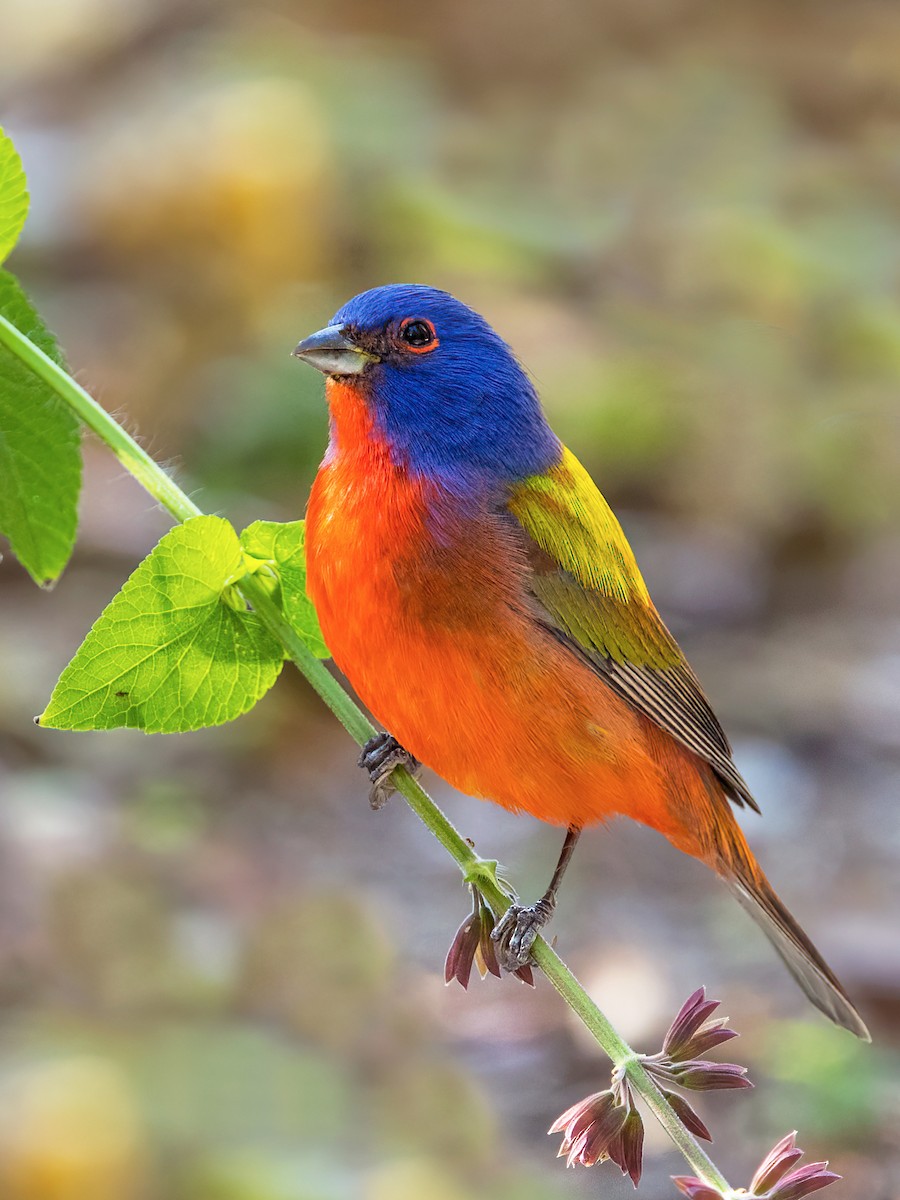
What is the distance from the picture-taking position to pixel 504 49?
39.2ft

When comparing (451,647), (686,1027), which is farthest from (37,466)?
(686,1027)

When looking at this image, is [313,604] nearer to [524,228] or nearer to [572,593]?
[572,593]

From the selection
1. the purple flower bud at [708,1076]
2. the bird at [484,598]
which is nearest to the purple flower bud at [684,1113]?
the purple flower bud at [708,1076]

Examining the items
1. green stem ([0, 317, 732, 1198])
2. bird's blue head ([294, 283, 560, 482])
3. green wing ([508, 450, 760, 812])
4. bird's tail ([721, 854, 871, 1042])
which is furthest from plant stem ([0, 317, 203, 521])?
bird's tail ([721, 854, 871, 1042])

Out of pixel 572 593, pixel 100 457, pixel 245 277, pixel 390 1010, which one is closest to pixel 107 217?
pixel 245 277

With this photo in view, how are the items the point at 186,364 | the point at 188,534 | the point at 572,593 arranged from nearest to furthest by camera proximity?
the point at 188,534, the point at 572,593, the point at 186,364

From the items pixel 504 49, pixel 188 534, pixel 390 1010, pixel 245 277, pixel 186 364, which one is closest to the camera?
pixel 188 534

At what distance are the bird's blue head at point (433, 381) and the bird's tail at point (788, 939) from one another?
0.82 metres

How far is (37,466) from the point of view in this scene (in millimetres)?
1498

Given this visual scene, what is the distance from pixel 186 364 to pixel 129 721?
745 centimetres

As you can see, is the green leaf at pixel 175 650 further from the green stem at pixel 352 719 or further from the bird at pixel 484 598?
the bird at pixel 484 598

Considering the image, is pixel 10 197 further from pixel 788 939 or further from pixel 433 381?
pixel 788 939

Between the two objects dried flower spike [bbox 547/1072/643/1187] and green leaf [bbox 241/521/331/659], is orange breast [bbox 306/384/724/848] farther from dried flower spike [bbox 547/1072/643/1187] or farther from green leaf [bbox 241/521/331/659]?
dried flower spike [bbox 547/1072/643/1187]

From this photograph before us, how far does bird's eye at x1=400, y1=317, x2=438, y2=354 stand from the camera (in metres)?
2.11
